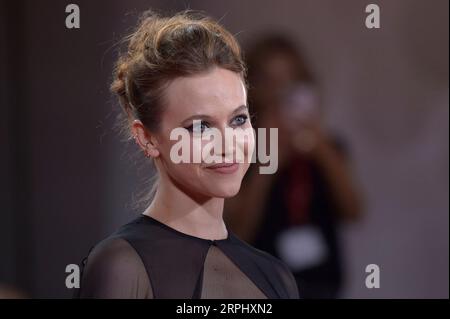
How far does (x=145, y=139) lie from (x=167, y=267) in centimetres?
22

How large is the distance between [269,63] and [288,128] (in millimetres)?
165

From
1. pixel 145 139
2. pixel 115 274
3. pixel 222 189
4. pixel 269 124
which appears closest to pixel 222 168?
pixel 222 189

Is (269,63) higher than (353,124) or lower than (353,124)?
higher

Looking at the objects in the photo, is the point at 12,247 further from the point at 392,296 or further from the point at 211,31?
the point at 392,296

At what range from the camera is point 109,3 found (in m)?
1.45

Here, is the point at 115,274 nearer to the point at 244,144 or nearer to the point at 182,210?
the point at 182,210

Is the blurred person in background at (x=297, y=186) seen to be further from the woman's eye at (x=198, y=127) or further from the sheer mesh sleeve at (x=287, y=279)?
the woman's eye at (x=198, y=127)

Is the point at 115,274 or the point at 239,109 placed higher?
the point at 239,109

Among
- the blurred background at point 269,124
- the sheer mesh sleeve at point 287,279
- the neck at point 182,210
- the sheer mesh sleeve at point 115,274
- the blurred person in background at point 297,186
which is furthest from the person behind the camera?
the blurred person in background at point 297,186

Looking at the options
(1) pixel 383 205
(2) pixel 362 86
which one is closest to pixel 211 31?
(2) pixel 362 86

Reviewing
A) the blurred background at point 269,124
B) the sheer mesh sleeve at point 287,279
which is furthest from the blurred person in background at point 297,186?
the sheer mesh sleeve at point 287,279

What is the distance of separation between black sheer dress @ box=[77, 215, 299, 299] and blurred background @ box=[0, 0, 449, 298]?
258mm

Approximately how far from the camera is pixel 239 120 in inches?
45.0

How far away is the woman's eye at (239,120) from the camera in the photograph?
44.7 inches
